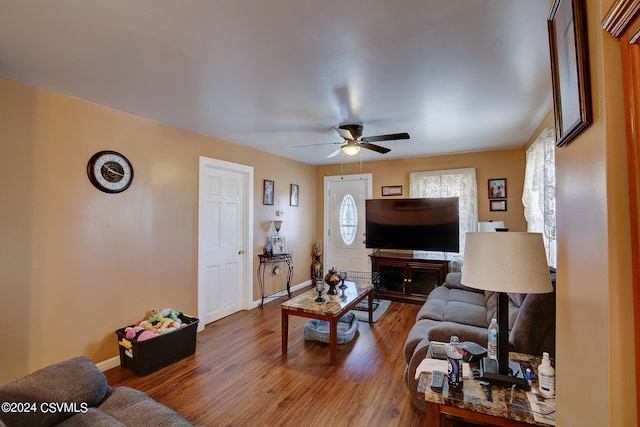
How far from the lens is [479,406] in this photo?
1309mm

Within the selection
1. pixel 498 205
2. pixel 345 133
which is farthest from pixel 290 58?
pixel 498 205

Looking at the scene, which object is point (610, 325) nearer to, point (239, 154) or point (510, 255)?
point (510, 255)

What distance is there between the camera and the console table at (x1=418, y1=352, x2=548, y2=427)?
127 centimetres

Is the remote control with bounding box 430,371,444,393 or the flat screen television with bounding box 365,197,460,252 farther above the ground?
the flat screen television with bounding box 365,197,460,252

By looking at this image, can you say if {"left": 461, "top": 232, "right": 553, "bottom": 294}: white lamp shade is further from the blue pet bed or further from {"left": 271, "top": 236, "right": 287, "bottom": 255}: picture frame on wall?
{"left": 271, "top": 236, "right": 287, "bottom": 255}: picture frame on wall

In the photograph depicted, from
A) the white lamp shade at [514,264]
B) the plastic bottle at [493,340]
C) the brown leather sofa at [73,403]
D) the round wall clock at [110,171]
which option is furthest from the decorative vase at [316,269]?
the white lamp shade at [514,264]

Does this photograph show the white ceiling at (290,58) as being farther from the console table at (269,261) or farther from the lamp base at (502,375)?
the console table at (269,261)

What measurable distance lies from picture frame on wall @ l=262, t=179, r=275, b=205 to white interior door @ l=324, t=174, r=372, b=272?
152cm

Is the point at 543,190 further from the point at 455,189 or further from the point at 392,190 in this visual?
the point at 392,190

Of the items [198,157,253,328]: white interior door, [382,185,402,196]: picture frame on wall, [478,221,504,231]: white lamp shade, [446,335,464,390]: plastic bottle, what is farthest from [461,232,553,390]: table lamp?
[382,185,402,196]: picture frame on wall

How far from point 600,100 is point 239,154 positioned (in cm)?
414

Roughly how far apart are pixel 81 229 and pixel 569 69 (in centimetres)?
343

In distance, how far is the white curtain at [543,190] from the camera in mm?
2689

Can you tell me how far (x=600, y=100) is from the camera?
0.66 m
